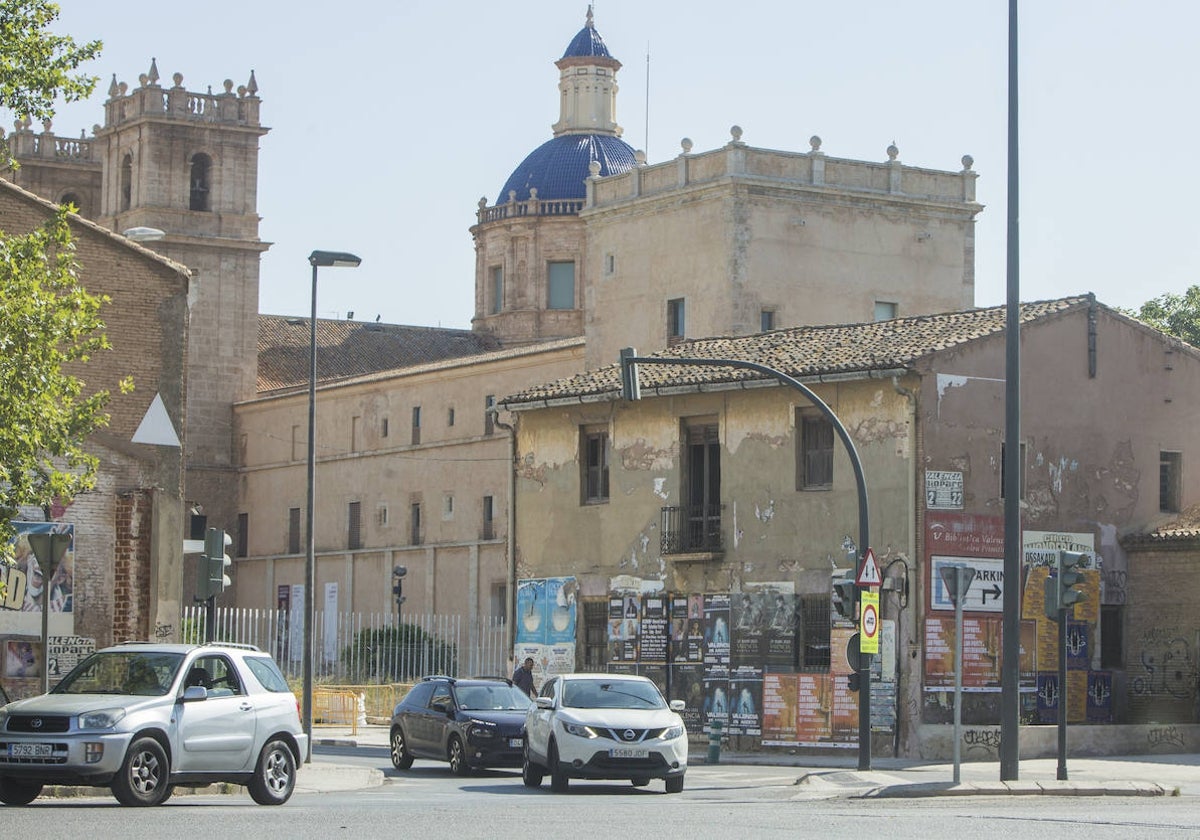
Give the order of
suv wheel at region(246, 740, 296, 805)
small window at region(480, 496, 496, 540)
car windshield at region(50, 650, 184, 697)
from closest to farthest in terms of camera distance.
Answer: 1. car windshield at region(50, 650, 184, 697)
2. suv wheel at region(246, 740, 296, 805)
3. small window at region(480, 496, 496, 540)

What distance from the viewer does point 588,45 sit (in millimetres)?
93688

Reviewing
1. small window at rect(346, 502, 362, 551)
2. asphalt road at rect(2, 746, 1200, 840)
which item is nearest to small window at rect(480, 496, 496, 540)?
small window at rect(346, 502, 362, 551)

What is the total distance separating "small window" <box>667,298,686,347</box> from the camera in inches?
2406

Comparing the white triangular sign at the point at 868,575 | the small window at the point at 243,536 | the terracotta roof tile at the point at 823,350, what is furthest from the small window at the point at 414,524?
the white triangular sign at the point at 868,575

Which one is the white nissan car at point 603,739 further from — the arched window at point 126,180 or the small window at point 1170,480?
the arched window at point 126,180

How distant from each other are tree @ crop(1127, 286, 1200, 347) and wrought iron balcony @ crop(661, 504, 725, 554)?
3854 centimetres

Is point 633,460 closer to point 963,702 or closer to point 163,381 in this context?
point 963,702

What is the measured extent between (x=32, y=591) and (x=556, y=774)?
28.0 ft

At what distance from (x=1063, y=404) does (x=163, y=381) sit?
1521cm

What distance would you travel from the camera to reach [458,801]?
22.5 m

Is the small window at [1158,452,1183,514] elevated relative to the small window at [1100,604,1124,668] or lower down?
elevated

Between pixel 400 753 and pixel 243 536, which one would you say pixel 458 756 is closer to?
pixel 400 753

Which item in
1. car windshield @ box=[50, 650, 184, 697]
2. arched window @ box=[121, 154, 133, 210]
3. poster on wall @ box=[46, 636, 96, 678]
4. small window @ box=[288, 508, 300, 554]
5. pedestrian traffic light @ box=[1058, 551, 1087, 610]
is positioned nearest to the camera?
car windshield @ box=[50, 650, 184, 697]

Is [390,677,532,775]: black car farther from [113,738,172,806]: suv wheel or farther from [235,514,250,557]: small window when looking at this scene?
[235,514,250,557]: small window
